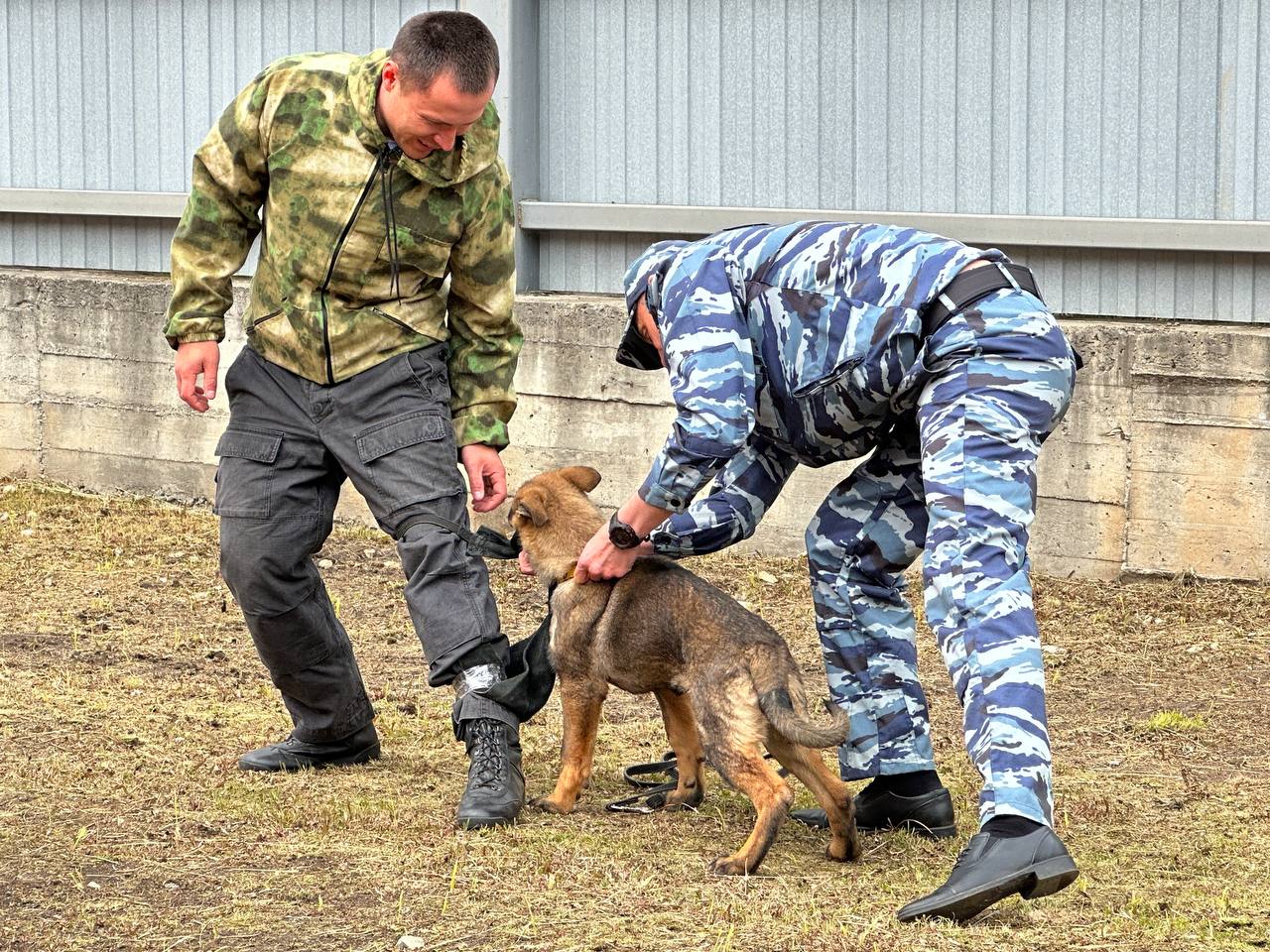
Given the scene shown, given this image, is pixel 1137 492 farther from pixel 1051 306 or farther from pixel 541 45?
pixel 541 45

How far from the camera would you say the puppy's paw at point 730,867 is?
4.60 meters

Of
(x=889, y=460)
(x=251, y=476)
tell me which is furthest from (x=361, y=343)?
(x=889, y=460)

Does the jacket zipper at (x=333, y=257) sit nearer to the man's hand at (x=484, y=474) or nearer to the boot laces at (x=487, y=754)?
the man's hand at (x=484, y=474)

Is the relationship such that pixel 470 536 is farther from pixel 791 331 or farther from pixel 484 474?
pixel 791 331

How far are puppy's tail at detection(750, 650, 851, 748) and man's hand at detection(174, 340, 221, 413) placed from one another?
198 cm

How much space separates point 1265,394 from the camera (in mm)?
7855

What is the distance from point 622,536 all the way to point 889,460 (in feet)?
2.67

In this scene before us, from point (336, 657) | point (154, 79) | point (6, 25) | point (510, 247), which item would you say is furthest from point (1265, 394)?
point (6, 25)

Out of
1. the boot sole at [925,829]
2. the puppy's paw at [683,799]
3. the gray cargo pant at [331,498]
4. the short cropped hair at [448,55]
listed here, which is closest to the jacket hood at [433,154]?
the short cropped hair at [448,55]

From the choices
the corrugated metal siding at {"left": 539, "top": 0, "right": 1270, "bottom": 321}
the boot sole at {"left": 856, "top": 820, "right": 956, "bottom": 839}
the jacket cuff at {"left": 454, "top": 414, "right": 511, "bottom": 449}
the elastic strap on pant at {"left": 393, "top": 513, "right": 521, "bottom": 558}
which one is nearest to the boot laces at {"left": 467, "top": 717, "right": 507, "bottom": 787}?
the elastic strap on pant at {"left": 393, "top": 513, "right": 521, "bottom": 558}

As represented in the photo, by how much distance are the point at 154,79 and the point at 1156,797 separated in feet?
27.7

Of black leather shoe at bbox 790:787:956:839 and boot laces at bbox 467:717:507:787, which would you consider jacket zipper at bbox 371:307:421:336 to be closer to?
boot laces at bbox 467:717:507:787

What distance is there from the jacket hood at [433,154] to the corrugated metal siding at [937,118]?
4.25 meters

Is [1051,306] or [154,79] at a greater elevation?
[154,79]
